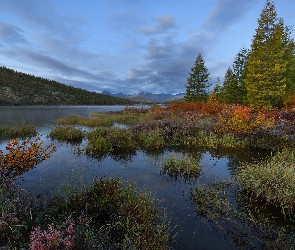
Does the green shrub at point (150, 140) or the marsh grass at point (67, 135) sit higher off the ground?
the green shrub at point (150, 140)

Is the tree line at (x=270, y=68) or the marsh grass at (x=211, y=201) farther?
the tree line at (x=270, y=68)

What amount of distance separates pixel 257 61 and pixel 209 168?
83.6 feet

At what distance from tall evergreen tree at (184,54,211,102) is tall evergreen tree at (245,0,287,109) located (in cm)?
1642

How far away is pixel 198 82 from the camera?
47000 millimetres

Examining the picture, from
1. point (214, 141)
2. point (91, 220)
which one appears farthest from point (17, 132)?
point (214, 141)

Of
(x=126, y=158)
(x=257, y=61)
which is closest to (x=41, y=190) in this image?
(x=126, y=158)

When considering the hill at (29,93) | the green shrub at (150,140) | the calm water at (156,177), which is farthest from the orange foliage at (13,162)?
the hill at (29,93)

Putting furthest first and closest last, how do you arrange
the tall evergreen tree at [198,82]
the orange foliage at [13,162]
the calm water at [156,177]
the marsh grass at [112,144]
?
the tall evergreen tree at [198,82], the marsh grass at [112,144], the orange foliage at [13,162], the calm water at [156,177]

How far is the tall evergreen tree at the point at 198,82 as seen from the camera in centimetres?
4662

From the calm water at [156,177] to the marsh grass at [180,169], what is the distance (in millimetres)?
341

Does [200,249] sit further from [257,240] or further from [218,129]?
[218,129]

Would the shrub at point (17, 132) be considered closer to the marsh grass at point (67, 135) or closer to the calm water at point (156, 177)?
the marsh grass at point (67, 135)

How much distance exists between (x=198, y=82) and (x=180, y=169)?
4169 cm

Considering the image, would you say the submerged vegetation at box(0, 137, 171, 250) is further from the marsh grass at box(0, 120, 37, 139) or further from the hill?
the hill
